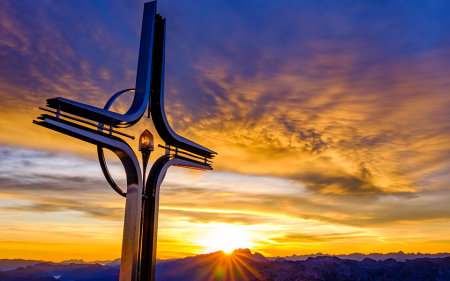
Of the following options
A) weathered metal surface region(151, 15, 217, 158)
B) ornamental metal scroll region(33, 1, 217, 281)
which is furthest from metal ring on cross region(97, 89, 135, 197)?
weathered metal surface region(151, 15, 217, 158)

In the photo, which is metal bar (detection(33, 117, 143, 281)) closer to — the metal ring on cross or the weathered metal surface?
the metal ring on cross

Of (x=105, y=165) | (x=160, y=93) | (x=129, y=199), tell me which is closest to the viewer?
(x=105, y=165)

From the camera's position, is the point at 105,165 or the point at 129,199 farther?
the point at 129,199

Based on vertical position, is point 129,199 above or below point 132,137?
below

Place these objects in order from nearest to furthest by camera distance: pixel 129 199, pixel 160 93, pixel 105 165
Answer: pixel 105 165
pixel 129 199
pixel 160 93

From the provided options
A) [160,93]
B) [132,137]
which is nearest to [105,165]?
[132,137]

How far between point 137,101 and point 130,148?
2.16 metres

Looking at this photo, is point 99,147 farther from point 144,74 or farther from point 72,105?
point 144,74

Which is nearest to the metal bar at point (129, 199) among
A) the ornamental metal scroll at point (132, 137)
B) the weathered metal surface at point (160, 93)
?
the ornamental metal scroll at point (132, 137)

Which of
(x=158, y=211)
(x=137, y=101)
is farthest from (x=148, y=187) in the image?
(x=137, y=101)

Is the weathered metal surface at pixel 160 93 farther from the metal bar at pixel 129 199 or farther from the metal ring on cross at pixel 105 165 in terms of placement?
the metal bar at pixel 129 199

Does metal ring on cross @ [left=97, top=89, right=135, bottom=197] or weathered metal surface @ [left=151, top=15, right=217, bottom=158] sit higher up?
weathered metal surface @ [left=151, top=15, right=217, bottom=158]

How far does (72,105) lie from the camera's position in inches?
497

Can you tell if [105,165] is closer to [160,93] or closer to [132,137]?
[132,137]
